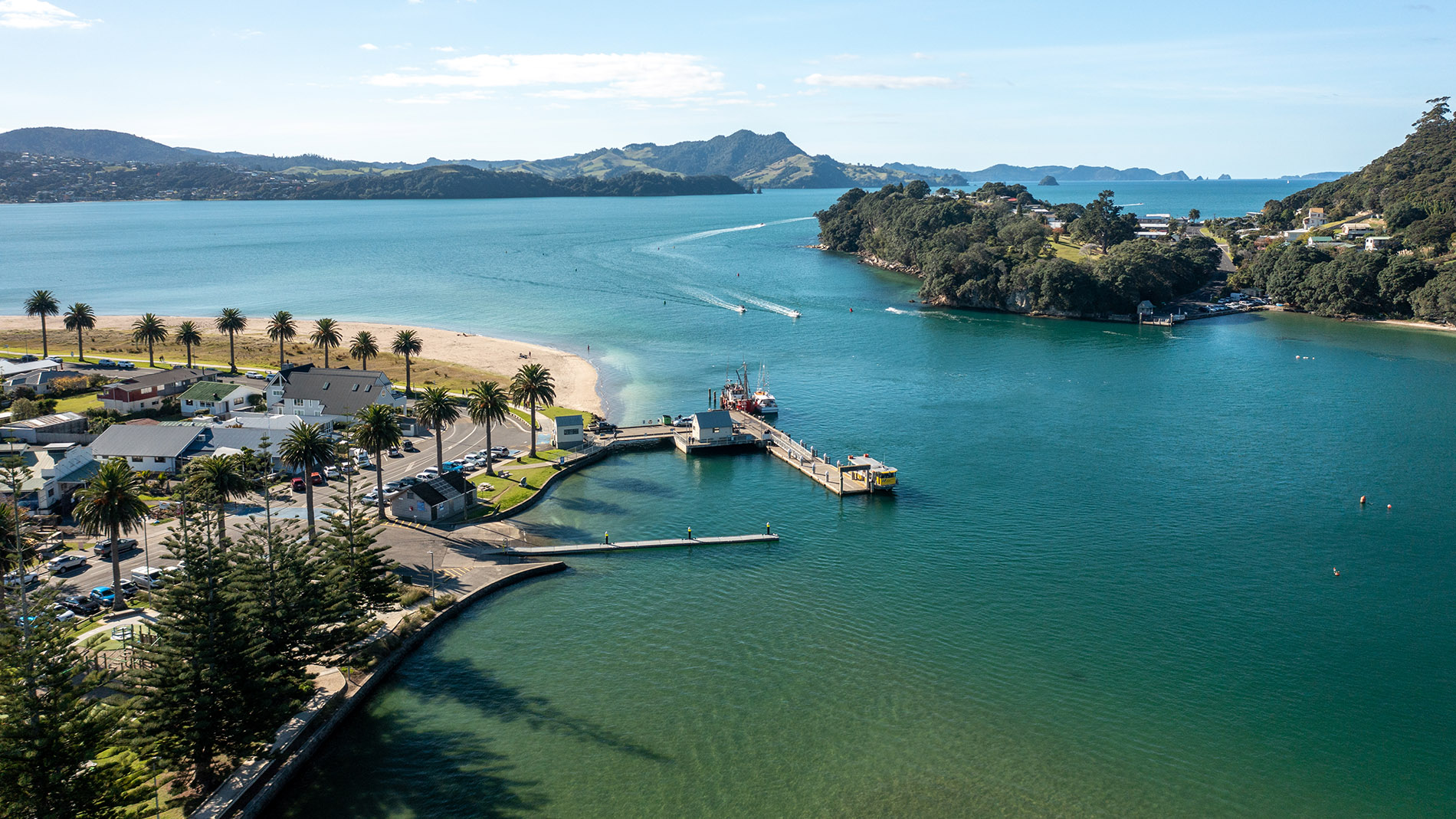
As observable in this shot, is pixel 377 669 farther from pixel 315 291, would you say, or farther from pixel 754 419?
pixel 315 291

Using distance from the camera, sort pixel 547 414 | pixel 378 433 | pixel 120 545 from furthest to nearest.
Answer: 1. pixel 547 414
2. pixel 378 433
3. pixel 120 545

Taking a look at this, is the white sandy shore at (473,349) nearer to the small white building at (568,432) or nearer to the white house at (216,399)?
the small white building at (568,432)

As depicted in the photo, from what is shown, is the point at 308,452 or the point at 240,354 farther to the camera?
the point at 240,354

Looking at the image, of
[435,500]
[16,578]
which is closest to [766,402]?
[435,500]

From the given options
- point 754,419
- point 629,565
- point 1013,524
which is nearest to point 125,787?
point 629,565

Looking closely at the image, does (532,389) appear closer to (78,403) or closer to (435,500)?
(435,500)

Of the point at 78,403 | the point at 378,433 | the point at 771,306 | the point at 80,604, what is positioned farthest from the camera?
the point at 771,306

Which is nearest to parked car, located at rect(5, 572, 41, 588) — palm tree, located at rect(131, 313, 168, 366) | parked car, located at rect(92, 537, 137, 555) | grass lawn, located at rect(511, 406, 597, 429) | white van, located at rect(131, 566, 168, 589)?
parked car, located at rect(92, 537, 137, 555)
